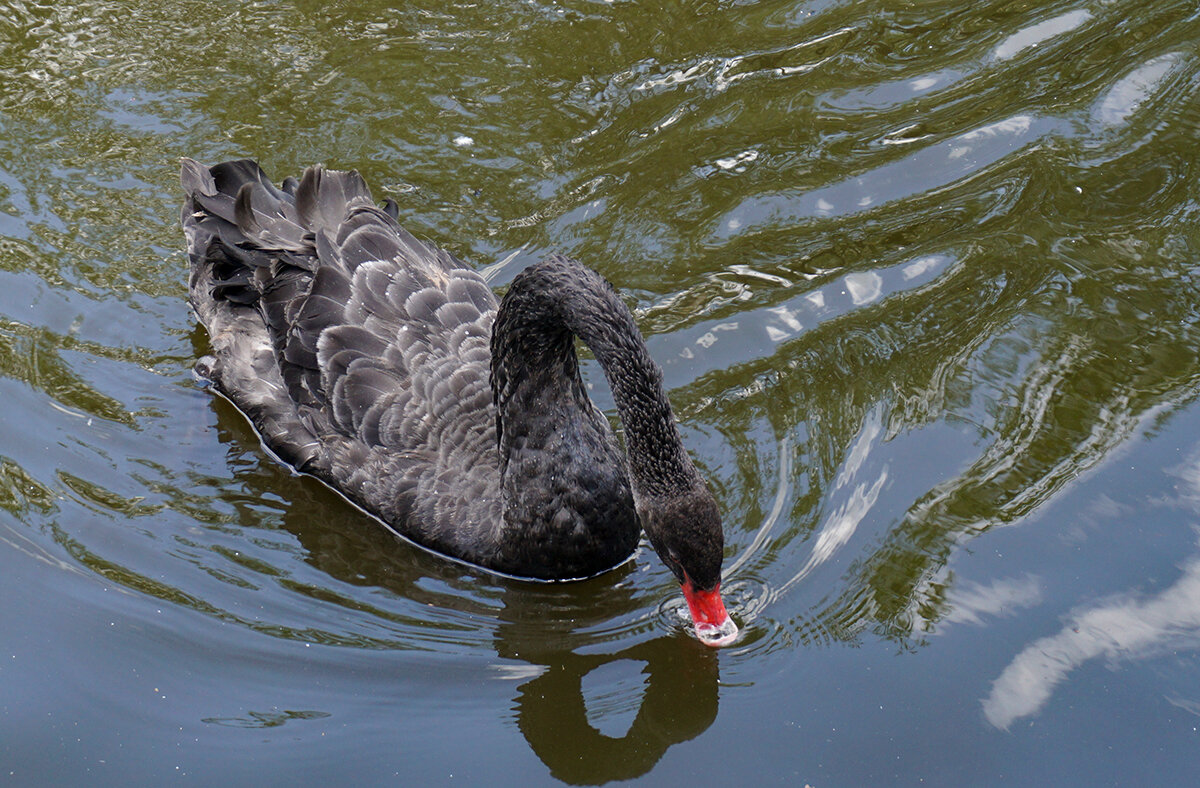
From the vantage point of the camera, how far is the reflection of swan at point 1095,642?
16.9 ft

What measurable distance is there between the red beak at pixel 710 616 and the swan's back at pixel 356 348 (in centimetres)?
119

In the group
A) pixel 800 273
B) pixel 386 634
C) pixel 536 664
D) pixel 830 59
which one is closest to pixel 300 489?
pixel 386 634

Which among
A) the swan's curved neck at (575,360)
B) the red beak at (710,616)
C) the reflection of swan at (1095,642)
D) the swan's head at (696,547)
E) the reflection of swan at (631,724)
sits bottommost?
the reflection of swan at (1095,642)

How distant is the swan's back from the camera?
20.6 ft

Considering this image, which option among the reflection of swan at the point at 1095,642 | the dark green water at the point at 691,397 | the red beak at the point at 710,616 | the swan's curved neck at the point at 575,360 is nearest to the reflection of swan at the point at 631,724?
the dark green water at the point at 691,397

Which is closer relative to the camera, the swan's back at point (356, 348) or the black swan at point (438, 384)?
the black swan at point (438, 384)

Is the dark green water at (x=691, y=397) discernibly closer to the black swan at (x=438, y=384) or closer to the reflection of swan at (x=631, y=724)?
the reflection of swan at (x=631, y=724)

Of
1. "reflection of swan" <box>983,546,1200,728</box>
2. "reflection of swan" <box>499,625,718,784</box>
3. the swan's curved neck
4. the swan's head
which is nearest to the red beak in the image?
the swan's head

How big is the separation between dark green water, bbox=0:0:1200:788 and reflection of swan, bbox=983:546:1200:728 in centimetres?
2

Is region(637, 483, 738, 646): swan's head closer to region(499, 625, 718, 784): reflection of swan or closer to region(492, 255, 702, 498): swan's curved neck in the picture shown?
region(492, 255, 702, 498): swan's curved neck

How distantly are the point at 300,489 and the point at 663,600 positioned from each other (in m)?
2.23

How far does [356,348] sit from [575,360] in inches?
49.7

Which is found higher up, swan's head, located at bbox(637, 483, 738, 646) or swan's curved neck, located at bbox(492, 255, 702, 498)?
swan's curved neck, located at bbox(492, 255, 702, 498)

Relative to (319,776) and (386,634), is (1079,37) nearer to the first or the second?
(386,634)
